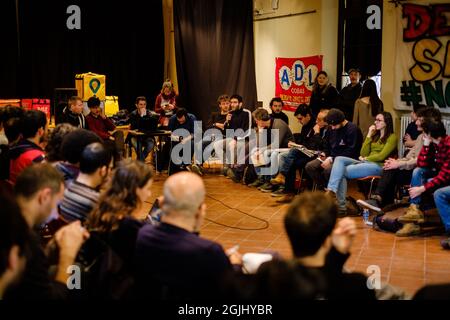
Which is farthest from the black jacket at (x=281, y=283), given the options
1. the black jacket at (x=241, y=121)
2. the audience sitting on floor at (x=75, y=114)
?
the black jacket at (x=241, y=121)

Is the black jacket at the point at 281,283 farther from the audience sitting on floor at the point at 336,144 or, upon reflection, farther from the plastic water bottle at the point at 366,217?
the audience sitting on floor at the point at 336,144

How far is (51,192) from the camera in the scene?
258cm

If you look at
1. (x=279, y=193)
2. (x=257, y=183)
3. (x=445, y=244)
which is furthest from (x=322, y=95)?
(x=445, y=244)

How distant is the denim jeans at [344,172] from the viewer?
612cm

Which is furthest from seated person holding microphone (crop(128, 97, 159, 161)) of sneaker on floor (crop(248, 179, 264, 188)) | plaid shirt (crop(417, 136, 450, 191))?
plaid shirt (crop(417, 136, 450, 191))

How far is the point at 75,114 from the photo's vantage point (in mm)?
7746

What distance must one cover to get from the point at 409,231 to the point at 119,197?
130 inches

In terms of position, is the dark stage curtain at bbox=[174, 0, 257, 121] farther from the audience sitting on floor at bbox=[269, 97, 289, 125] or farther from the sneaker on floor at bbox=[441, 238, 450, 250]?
the sneaker on floor at bbox=[441, 238, 450, 250]

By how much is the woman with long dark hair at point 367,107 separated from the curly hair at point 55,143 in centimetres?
402

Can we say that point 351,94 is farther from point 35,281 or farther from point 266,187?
point 35,281

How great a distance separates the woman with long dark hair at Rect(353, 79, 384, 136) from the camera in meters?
7.25
